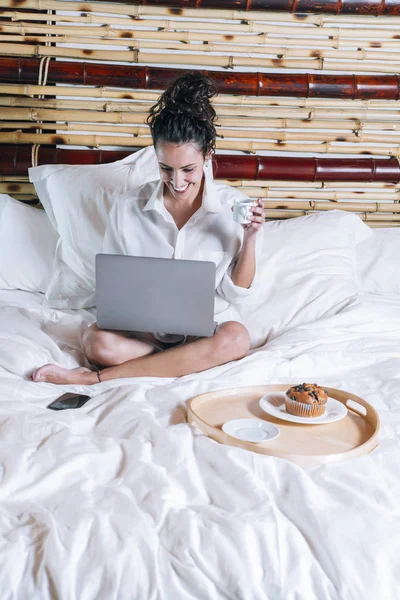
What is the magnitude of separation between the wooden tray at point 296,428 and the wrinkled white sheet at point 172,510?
0.09ft

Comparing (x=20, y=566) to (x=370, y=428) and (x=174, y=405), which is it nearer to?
(x=174, y=405)

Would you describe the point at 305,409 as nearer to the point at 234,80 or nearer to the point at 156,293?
the point at 156,293

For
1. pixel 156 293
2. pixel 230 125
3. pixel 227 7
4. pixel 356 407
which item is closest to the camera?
pixel 356 407

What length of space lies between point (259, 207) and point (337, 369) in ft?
1.75

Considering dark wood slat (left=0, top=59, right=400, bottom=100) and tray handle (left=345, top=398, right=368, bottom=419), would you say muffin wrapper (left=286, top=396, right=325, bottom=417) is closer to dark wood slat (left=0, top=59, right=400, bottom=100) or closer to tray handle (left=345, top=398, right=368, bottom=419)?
tray handle (left=345, top=398, right=368, bottom=419)

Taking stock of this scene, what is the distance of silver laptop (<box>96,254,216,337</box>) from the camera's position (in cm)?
179

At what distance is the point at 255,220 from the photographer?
198 cm

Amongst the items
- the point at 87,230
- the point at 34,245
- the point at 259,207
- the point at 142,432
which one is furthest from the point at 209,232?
the point at 142,432

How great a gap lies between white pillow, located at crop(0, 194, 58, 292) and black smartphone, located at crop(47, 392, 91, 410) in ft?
2.91

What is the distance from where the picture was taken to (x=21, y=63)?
2.67 m

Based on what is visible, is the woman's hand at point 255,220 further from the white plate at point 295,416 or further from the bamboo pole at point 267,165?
the bamboo pole at point 267,165

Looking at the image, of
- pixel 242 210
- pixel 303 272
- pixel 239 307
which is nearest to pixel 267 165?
pixel 303 272

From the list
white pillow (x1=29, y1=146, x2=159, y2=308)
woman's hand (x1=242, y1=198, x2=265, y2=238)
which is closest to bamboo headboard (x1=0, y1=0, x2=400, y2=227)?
white pillow (x1=29, y1=146, x2=159, y2=308)

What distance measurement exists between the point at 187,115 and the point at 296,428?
993 millimetres
